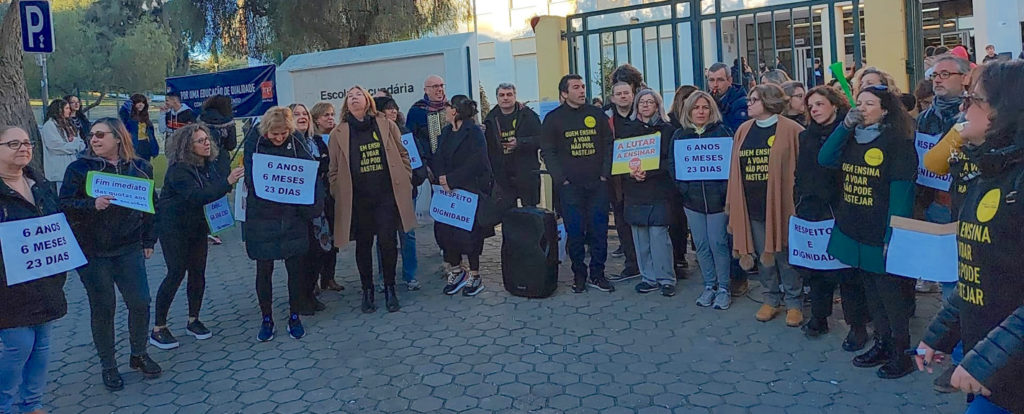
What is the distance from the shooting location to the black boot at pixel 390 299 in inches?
267

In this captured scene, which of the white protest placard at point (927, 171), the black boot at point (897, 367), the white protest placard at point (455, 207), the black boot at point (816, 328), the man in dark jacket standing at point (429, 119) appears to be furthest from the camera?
the man in dark jacket standing at point (429, 119)

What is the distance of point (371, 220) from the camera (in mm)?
6695

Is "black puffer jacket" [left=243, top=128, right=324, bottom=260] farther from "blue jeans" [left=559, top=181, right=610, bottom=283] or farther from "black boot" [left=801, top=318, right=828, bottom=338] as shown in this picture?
"black boot" [left=801, top=318, right=828, bottom=338]

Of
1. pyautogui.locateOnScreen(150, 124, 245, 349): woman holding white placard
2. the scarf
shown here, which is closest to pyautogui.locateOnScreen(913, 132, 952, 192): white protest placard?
the scarf

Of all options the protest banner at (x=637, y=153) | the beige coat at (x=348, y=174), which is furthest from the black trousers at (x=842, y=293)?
the beige coat at (x=348, y=174)

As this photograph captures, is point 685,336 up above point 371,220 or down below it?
below

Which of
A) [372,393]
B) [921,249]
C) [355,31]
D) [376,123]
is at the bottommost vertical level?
[372,393]

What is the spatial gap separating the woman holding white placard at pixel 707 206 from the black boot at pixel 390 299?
2.46 m

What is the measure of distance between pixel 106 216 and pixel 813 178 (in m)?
4.31

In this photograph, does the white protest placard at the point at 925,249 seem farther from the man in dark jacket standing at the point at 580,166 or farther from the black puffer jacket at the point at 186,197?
the black puffer jacket at the point at 186,197

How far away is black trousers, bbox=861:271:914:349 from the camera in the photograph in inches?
185

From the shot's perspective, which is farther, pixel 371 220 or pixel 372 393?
pixel 371 220

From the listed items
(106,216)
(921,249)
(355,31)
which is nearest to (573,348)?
(921,249)

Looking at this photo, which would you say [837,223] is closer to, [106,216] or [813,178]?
[813,178]
